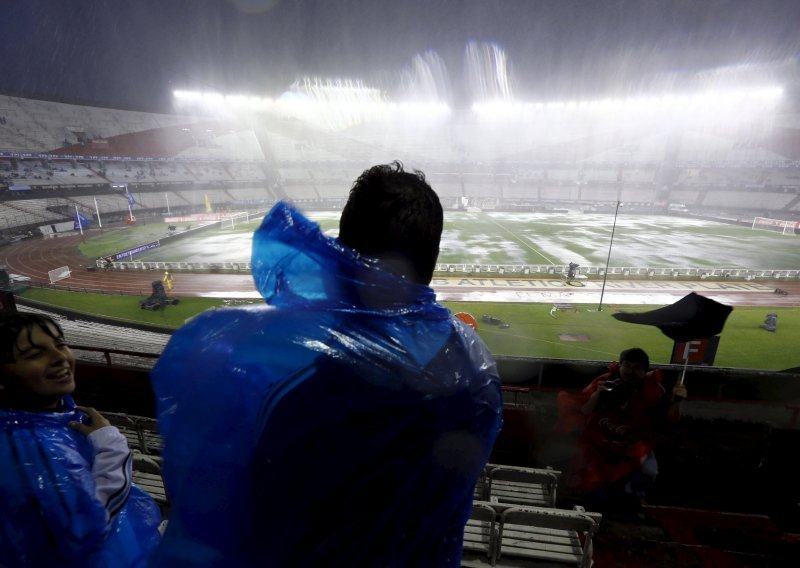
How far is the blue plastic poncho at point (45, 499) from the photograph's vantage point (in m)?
1.12

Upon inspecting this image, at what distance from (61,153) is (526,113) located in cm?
6917

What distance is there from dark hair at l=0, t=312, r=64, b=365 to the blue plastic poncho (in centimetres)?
22

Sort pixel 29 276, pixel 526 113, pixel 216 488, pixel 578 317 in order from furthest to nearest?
pixel 526 113 → pixel 29 276 → pixel 578 317 → pixel 216 488

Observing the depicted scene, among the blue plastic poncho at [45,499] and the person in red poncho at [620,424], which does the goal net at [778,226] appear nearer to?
the person in red poncho at [620,424]

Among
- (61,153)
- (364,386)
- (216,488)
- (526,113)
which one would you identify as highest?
(526,113)

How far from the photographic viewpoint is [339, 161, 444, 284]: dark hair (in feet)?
2.99

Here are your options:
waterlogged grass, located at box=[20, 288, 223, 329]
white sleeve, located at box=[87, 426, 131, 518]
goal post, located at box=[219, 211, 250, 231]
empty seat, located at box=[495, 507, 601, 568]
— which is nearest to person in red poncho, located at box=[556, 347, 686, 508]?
empty seat, located at box=[495, 507, 601, 568]

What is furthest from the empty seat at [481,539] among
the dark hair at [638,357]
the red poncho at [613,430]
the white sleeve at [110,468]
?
the white sleeve at [110,468]

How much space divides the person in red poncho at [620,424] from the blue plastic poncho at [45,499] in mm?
3316

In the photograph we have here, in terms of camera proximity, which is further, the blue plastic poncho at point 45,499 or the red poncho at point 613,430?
the red poncho at point 613,430

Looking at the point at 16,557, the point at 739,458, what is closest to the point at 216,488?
the point at 16,557

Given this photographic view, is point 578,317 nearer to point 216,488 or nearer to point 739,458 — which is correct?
point 739,458

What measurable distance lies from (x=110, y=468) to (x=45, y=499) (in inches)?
7.2

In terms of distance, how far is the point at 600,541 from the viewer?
2.89 m
